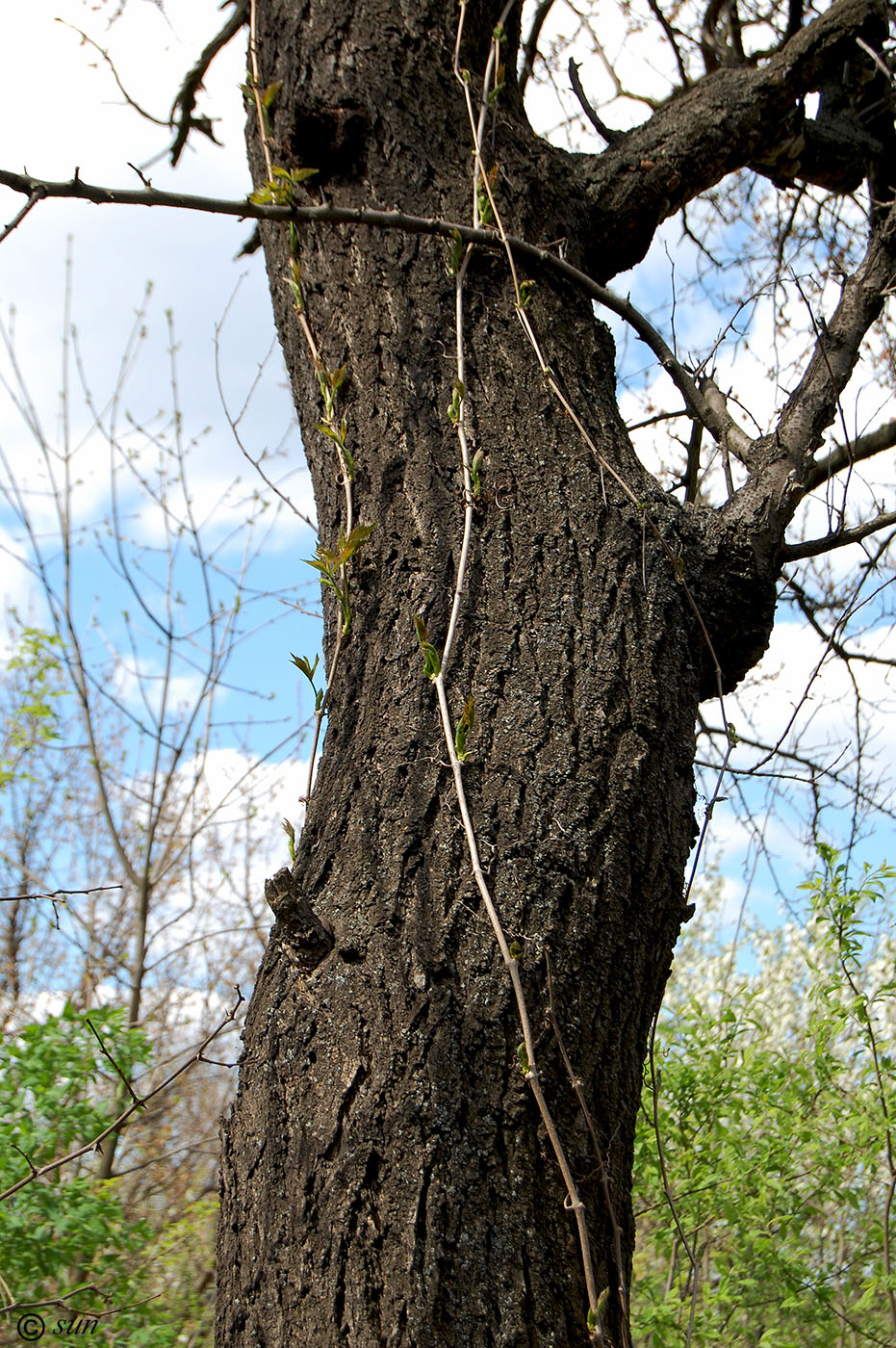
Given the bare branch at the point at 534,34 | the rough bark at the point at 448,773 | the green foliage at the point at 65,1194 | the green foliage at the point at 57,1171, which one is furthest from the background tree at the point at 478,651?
the green foliage at the point at 57,1171

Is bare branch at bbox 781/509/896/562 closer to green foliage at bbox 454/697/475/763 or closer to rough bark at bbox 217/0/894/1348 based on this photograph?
rough bark at bbox 217/0/894/1348

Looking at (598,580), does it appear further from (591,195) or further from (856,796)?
(856,796)

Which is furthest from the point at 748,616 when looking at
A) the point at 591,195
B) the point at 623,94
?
the point at 623,94

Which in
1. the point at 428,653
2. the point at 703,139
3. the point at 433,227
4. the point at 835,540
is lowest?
the point at 428,653

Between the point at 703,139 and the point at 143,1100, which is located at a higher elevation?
the point at 703,139

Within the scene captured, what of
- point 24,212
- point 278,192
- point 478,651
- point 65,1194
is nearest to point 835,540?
point 478,651

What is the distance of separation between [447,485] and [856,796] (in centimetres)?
151

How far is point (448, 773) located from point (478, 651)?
0.18 m

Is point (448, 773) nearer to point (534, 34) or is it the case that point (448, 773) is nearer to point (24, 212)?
point (24, 212)

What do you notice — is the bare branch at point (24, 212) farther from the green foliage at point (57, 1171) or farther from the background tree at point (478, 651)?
the green foliage at point (57, 1171)

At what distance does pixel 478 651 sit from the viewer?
1.29m

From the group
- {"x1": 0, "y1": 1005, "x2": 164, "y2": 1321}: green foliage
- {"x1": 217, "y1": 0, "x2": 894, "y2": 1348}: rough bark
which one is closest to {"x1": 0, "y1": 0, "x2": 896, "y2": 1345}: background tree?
{"x1": 217, "y1": 0, "x2": 894, "y2": 1348}: rough bark

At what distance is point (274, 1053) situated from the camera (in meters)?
1.09

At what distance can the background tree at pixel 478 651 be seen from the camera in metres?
0.99
